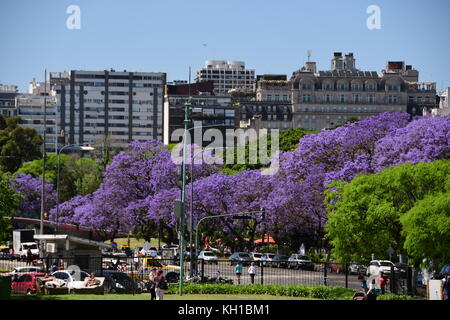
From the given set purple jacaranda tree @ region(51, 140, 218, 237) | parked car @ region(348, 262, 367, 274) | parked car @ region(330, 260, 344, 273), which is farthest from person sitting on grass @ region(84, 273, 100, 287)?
purple jacaranda tree @ region(51, 140, 218, 237)

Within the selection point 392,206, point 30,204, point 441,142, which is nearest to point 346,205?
point 392,206

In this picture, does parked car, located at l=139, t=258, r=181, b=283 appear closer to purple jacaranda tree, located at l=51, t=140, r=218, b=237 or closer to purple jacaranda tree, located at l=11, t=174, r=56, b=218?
purple jacaranda tree, located at l=51, t=140, r=218, b=237

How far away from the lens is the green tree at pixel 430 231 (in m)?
51.7

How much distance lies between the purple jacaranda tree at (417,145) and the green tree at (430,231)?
72.6 ft

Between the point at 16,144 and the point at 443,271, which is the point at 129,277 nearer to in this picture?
the point at 443,271

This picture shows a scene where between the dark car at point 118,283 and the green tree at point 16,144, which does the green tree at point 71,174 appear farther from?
the dark car at point 118,283

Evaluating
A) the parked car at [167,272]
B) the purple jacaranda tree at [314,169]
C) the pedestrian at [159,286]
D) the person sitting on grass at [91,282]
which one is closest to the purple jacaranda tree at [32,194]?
the purple jacaranda tree at [314,169]

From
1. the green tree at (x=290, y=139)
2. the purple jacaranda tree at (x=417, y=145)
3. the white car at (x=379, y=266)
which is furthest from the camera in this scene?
the green tree at (x=290, y=139)

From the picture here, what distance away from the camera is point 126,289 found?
159 feet

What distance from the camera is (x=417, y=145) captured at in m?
79.2

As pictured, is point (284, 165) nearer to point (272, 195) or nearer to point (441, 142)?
point (272, 195)

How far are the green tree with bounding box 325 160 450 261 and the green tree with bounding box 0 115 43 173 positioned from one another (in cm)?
9757

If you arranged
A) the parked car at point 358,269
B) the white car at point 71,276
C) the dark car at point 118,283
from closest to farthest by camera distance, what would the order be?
the white car at point 71,276
the dark car at point 118,283
the parked car at point 358,269

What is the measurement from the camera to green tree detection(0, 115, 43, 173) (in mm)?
152500
